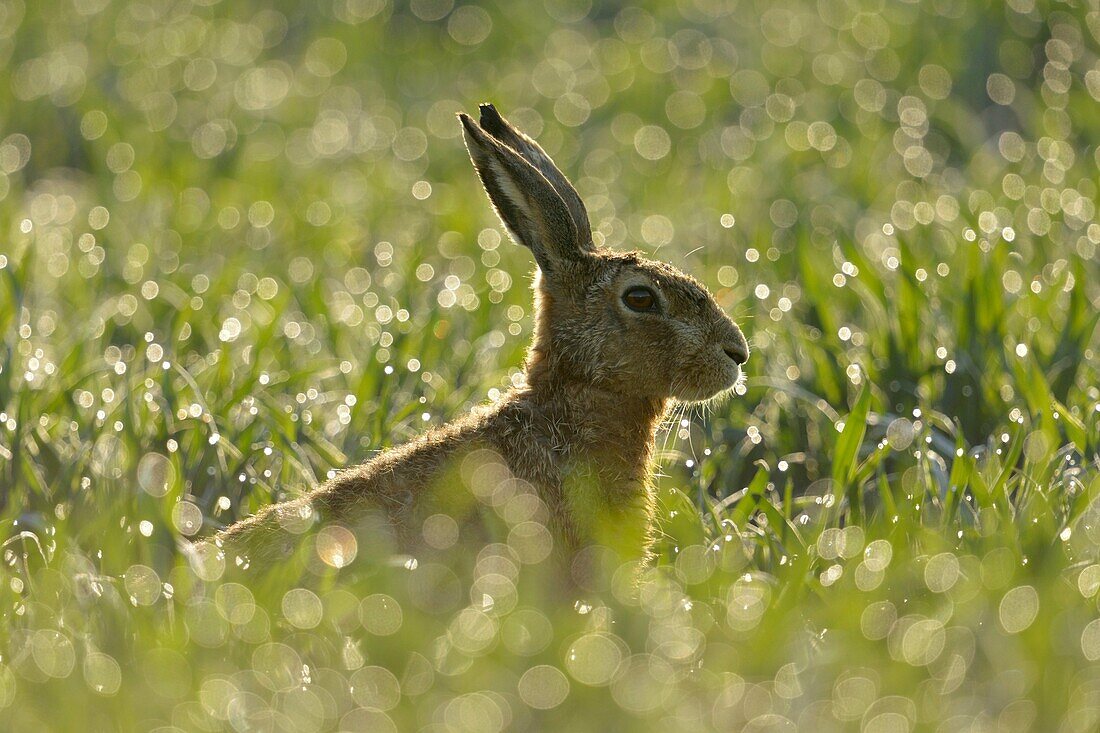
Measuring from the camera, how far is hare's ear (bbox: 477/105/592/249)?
5297 millimetres

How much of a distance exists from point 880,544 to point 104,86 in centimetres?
831

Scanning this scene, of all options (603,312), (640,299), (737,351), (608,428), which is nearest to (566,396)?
(608,428)

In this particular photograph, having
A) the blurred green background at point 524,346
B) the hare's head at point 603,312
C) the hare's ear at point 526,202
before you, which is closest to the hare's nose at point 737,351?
the hare's head at point 603,312

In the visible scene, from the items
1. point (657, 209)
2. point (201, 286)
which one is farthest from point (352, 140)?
point (201, 286)

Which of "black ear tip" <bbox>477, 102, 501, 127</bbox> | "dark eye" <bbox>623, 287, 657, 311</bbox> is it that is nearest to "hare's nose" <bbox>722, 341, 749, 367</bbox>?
"dark eye" <bbox>623, 287, 657, 311</bbox>

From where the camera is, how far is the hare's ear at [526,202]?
16.1 feet

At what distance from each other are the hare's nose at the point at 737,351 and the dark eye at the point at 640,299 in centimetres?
28

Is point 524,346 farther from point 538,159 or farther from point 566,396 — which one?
point 566,396

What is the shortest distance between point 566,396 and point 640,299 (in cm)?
45

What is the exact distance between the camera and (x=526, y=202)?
5082 mm

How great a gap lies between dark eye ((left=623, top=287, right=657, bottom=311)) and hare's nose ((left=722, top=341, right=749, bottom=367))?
0.28m

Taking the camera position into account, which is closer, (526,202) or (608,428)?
(608,428)

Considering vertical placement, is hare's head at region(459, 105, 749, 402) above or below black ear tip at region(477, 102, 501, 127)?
below

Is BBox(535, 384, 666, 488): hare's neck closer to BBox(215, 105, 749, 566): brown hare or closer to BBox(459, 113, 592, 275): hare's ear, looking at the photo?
BBox(215, 105, 749, 566): brown hare
